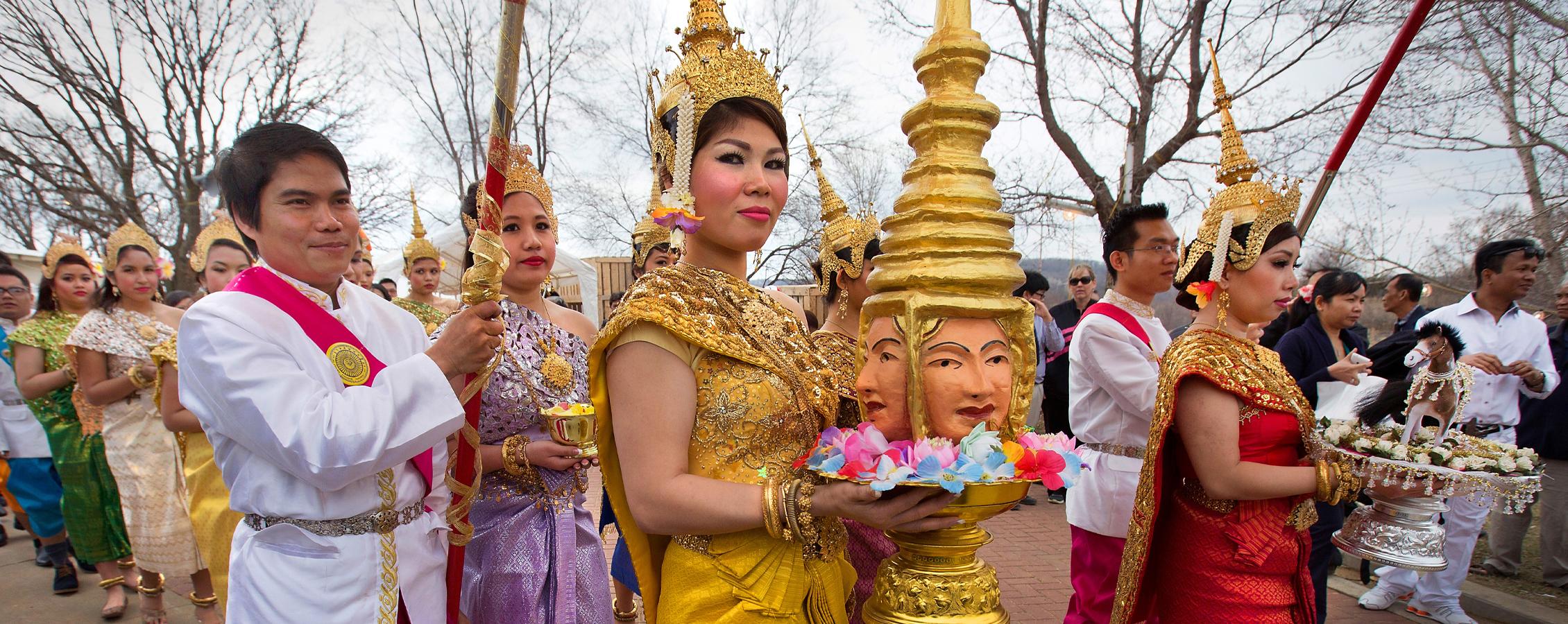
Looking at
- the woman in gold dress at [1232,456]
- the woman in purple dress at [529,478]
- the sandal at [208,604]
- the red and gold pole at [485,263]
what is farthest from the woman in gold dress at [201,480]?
the woman in gold dress at [1232,456]

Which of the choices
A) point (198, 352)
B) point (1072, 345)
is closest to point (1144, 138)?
point (1072, 345)

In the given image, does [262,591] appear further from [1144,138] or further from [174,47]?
[174,47]

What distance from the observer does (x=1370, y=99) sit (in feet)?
8.82

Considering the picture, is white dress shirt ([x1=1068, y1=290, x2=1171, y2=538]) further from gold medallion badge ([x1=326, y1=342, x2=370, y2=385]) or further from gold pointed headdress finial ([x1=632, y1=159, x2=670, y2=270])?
gold medallion badge ([x1=326, y1=342, x2=370, y2=385])

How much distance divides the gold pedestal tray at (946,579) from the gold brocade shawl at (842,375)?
0.34m

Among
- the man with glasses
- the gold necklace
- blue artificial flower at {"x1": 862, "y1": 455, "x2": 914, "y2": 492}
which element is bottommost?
the man with glasses

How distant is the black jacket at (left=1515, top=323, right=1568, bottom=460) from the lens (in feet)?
18.2

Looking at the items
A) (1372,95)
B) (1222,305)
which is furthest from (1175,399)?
(1372,95)

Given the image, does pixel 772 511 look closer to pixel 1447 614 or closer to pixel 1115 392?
pixel 1115 392

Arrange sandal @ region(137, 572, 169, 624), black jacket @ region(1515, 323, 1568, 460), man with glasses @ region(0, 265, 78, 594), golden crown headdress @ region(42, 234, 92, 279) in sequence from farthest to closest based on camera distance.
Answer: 1. man with glasses @ region(0, 265, 78, 594)
2. black jacket @ region(1515, 323, 1568, 460)
3. golden crown headdress @ region(42, 234, 92, 279)
4. sandal @ region(137, 572, 169, 624)

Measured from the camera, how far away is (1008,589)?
17.4 feet

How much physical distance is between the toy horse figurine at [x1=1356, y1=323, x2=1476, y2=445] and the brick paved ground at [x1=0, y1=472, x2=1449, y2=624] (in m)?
2.28

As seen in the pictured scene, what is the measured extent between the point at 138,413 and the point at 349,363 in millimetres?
4552

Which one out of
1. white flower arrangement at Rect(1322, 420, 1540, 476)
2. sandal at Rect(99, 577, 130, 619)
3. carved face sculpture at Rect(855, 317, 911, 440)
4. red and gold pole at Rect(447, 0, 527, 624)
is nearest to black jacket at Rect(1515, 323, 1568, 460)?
white flower arrangement at Rect(1322, 420, 1540, 476)
